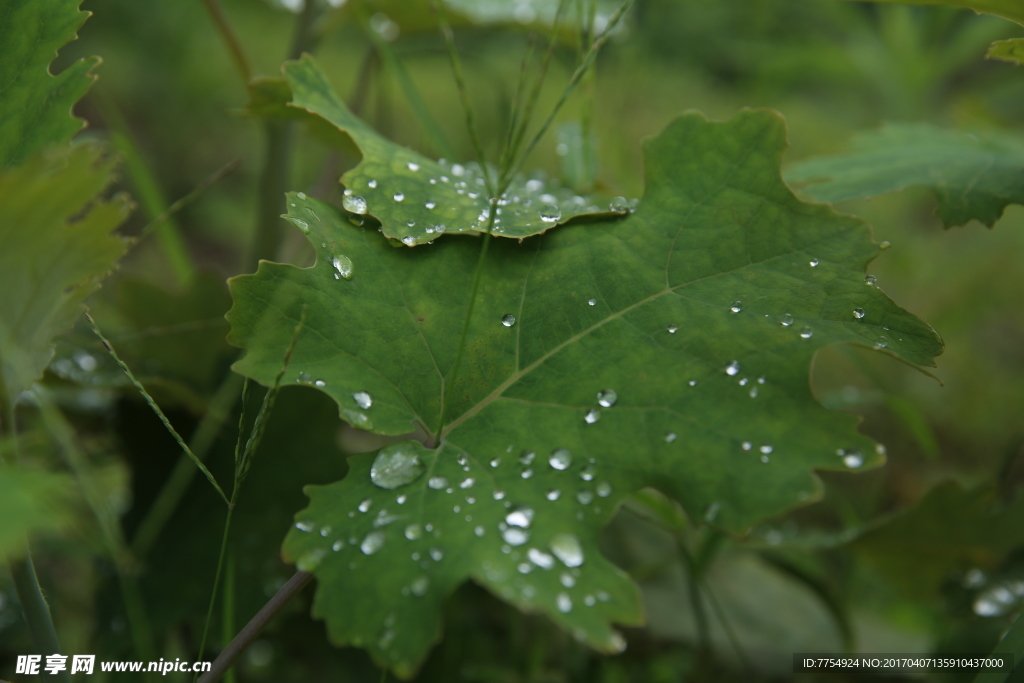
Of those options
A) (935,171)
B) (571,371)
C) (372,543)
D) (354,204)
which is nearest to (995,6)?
(935,171)

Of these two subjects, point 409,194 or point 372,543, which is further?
point 409,194

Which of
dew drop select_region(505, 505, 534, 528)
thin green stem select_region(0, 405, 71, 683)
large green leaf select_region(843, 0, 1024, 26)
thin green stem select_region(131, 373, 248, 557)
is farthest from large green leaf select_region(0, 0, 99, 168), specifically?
large green leaf select_region(843, 0, 1024, 26)

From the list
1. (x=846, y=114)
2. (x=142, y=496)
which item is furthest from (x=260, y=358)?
(x=846, y=114)

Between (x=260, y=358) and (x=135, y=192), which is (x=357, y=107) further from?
A: (x=135, y=192)

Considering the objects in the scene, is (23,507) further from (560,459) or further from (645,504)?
(645,504)

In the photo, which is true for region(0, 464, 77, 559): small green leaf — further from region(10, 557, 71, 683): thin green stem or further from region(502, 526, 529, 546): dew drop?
region(502, 526, 529, 546): dew drop

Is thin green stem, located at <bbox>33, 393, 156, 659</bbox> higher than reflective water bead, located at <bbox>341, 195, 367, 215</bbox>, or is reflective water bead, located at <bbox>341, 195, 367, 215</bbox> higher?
reflective water bead, located at <bbox>341, 195, 367, 215</bbox>
